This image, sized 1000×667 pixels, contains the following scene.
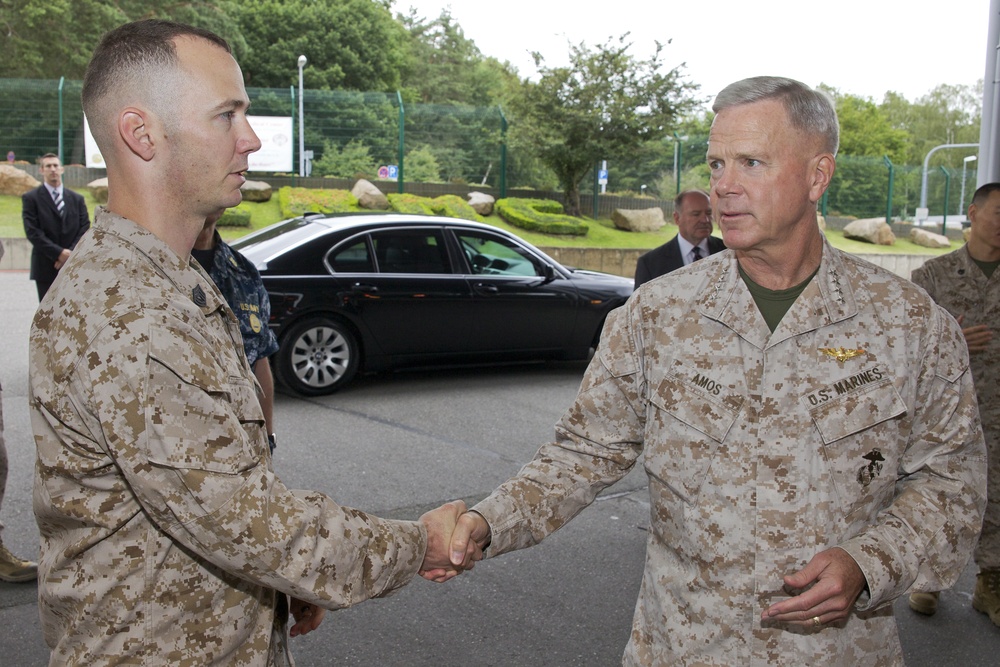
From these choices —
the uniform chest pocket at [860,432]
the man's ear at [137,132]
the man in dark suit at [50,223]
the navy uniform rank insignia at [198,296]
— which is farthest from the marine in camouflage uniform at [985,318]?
the man in dark suit at [50,223]

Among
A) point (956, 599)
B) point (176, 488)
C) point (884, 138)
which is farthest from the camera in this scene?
point (884, 138)

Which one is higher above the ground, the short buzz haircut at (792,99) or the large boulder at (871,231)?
the short buzz haircut at (792,99)

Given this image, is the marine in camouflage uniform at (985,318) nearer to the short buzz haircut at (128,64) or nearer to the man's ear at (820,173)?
the man's ear at (820,173)

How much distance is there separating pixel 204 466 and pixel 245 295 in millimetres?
2718

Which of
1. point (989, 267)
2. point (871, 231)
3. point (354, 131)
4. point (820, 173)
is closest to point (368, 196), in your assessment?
point (354, 131)

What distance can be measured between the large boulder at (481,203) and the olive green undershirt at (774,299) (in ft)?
76.5

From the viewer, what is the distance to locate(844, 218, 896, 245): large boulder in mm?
29609

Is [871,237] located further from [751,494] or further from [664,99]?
[751,494]

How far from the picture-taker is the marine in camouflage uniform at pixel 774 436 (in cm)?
208

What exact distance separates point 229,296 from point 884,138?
62.6 m

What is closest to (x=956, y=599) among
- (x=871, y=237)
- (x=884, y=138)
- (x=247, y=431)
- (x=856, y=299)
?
(x=856, y=299)

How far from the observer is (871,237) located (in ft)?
97.4

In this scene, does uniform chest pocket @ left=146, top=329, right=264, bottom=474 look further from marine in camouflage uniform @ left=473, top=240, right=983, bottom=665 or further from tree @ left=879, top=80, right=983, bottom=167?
tree @ left=879, top=80, right=983, bottom=167

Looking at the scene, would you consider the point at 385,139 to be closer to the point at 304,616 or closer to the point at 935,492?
the point at 304,616
